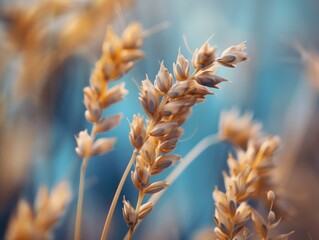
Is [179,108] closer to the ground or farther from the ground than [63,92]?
closer to the ground

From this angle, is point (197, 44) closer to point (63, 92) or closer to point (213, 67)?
point (63, 92)

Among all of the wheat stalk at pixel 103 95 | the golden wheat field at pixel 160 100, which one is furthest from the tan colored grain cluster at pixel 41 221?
the golden wheat field at pixel 160 100

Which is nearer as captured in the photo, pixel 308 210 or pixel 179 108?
pixel 179 108

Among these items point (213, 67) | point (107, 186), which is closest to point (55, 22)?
point (107, 186)

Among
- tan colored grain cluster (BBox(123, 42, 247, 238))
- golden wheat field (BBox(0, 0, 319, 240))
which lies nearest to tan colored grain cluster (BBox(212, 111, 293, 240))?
tan colored grain cluster (BBox(123, 42, 247, 238))

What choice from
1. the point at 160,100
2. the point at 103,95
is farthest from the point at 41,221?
the point at 160,100

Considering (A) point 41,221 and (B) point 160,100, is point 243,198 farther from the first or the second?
(B) point 160,100
